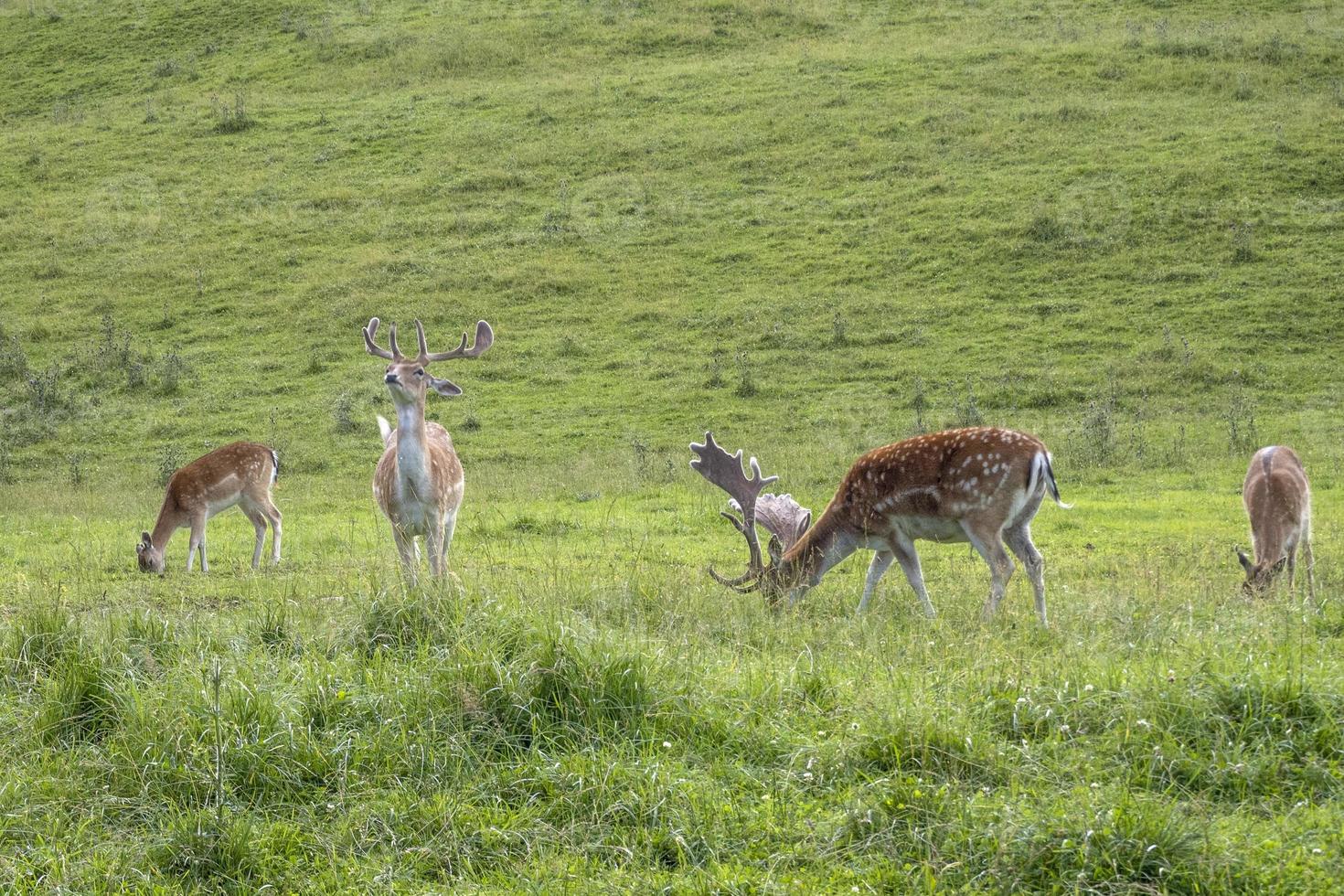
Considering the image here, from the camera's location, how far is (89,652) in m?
6.33

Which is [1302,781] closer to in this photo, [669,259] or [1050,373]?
[1050,373]

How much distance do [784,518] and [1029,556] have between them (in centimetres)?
227

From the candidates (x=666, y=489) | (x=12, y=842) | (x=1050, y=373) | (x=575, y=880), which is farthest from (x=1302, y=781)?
(x=1050, y=373)

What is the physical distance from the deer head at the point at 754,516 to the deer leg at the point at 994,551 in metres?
1.31

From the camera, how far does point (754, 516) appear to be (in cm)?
989

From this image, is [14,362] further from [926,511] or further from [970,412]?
[926,511]

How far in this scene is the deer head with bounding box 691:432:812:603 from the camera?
9164 mm

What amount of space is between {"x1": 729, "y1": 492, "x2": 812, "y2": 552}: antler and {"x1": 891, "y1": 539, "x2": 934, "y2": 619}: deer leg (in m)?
1.21

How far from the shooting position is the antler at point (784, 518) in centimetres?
1048

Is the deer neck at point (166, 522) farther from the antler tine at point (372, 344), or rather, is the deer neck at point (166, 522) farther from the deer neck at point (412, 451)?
the deer neck at point (412, 451)

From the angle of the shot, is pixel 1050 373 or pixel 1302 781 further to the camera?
pixel 1050 373

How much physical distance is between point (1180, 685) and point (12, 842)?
15.9 ft

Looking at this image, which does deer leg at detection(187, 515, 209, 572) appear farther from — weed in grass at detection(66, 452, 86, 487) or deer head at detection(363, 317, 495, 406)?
weed in grass at detection(66, 452, 86, 487)

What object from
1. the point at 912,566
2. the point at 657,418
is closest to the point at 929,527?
the point at 912,566
